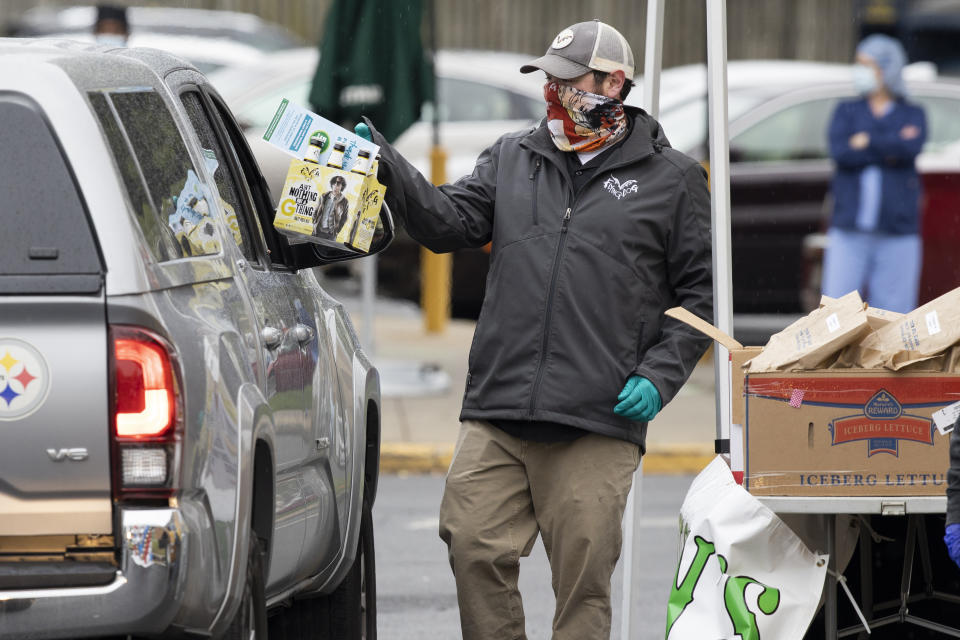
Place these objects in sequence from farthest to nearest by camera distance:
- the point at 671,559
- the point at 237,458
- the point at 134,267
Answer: the point at 671,559 → the point at 237,458 → the point at 134,267

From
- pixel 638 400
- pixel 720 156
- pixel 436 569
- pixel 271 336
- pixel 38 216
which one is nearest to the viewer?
pixel 38 216

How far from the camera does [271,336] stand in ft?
13.7

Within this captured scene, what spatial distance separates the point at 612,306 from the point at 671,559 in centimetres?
327

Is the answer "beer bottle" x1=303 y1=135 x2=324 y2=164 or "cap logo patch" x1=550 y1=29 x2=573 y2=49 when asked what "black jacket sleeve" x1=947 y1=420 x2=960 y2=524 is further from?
"beer bottle" x1=303 y1=135 x2=324 y2=164

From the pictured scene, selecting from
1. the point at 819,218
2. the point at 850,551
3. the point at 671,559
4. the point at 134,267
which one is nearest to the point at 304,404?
the point at 134,267

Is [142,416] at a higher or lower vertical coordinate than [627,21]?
higher

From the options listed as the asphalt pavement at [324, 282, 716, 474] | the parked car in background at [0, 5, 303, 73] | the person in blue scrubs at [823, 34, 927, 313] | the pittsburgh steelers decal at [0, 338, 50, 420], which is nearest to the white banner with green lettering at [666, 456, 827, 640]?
the pittsburgh steelers decal at [0, 338, 50, 420]

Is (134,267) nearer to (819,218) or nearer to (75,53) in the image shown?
(75,53)

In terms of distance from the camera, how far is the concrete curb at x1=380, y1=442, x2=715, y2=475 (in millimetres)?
9547

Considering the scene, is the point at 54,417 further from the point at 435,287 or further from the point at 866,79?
the point at 435,287

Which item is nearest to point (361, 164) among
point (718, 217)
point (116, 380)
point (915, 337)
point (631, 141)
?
point (631, 141)

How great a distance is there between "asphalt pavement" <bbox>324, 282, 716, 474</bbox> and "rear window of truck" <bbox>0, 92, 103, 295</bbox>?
622 cm

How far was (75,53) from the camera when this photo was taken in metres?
3.76

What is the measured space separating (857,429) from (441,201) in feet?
4.15
